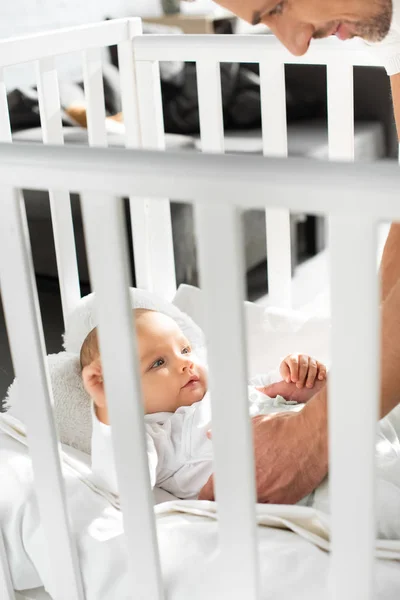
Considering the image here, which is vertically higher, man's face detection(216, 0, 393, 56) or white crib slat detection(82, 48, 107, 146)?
man's face detection(216, 0, 393, 56)

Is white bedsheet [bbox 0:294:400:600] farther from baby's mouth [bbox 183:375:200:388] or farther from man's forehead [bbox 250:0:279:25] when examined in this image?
man's forehead [bbox 250:0:279:25]

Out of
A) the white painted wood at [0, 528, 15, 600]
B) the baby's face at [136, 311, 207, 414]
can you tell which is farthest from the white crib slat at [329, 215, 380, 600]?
the baby's face at [136, 311, 207, 414]

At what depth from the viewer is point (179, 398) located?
1283 mm

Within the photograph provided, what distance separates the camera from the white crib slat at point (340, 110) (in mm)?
1505

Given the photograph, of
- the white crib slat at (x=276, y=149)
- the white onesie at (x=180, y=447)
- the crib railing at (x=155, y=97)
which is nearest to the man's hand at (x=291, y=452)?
the white onesie at (x=180, y=447)

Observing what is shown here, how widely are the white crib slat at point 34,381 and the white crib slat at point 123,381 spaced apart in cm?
8

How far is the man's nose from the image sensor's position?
1.02 metres

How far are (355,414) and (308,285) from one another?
2212 mm

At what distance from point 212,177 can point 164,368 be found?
2.13 ft

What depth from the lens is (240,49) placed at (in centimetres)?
154

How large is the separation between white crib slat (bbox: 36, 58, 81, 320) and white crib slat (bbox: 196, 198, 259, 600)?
2.80ft

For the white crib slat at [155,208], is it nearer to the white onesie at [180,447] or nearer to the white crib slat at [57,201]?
the white crib slat at [57,201]

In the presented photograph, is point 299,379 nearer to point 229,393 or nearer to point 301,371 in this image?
point 301,371

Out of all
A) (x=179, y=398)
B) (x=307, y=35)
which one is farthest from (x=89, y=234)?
(x=179, y=398)
